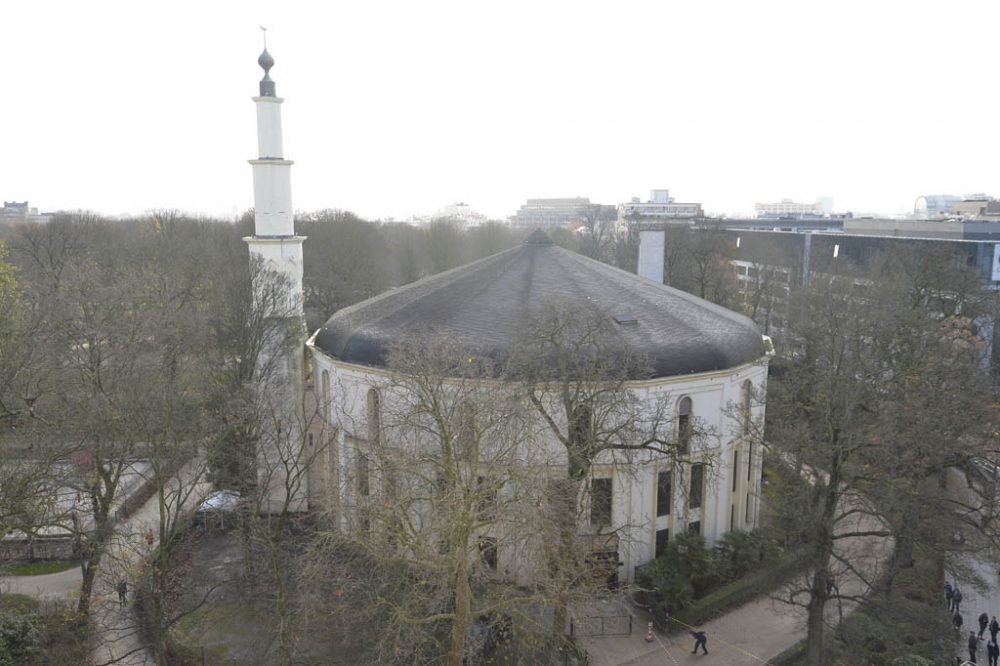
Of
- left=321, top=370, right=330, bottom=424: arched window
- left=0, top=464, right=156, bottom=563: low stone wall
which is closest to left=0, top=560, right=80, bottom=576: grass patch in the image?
left=0, top=464, right=156, bottom=563: low stone wall

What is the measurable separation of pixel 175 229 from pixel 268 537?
61.4 m

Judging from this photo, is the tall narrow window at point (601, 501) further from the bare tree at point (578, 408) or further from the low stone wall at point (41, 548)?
the low stone wall at point (41, 548)

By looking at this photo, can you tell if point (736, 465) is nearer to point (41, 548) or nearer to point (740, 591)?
point (740, 591)

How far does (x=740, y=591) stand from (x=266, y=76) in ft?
84.1

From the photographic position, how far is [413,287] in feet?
106

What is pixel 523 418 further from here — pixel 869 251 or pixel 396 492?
pixel 869 251

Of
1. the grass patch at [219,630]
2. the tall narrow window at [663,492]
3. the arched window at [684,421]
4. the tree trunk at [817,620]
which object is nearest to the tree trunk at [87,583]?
the grass patch at [219,630]

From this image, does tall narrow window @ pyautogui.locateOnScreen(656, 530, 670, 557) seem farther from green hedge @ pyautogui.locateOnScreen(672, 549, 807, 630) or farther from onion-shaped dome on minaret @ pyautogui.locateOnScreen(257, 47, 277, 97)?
onion-shaped dome on minaret @ pyautogui.locateOnScreen(257, 47, 277, 97)

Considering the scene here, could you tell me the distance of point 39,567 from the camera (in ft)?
90.0

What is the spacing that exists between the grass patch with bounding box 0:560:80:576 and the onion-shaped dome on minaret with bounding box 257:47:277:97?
18999mm

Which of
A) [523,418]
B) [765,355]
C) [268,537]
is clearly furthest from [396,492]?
[765,355]

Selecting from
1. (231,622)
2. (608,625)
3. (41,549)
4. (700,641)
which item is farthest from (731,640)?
(41,549)

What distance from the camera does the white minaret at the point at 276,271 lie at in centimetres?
2961

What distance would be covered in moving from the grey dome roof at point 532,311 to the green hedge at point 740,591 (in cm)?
716
